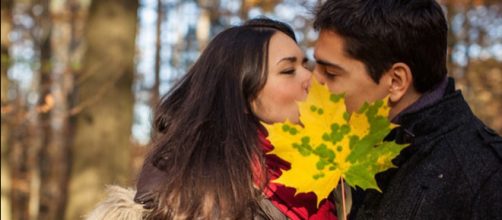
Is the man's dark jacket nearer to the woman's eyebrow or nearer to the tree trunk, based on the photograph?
the woman's eyebrow

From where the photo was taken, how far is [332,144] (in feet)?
7.04

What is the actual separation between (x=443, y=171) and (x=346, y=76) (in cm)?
54

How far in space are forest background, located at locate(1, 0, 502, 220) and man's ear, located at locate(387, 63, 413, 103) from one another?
22.6 inches

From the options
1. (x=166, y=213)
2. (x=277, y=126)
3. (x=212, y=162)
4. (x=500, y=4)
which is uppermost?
(x=500, y=4)

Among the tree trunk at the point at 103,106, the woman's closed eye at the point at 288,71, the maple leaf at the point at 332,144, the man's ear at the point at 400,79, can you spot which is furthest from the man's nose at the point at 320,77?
the tree trunk at the point at 103,106

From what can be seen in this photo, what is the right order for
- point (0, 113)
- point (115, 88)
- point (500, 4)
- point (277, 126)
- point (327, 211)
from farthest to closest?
1. point (500, 4)
2. point (115, 88)
3. point (0, 113)
4. point (327, 211)
5. point (277, 126)

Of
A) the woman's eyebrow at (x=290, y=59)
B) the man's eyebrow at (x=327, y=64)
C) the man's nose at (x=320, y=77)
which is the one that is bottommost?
the man's nose at (x=320, y=77)

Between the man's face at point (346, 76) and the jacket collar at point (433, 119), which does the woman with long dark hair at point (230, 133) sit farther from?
the jacket collar at point (433, 119)

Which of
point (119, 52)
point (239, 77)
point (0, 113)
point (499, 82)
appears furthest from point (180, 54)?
point (239, 77)

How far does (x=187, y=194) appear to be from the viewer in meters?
2.61

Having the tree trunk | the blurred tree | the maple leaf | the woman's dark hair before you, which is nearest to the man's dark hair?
the woman's dark hair

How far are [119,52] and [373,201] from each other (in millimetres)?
5067

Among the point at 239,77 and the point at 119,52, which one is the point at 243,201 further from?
the point at 119,52

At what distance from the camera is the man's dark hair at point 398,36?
270 cm
